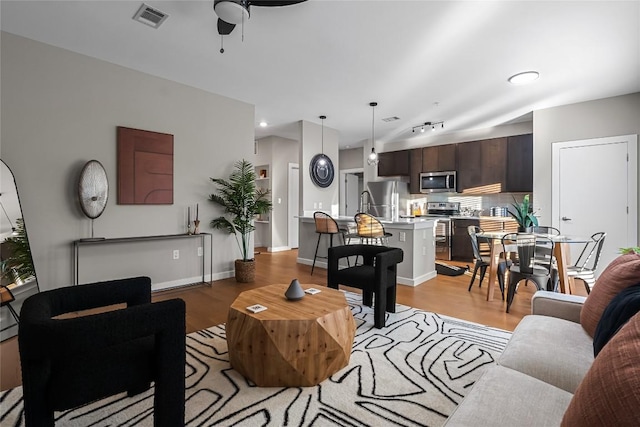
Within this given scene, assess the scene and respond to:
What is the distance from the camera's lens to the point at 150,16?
2.65 m

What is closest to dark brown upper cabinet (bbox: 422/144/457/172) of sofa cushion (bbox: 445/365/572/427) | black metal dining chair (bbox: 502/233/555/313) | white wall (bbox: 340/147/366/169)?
white wall (bbox: 340/147/366/169)

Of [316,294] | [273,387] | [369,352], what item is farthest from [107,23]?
[369,352]

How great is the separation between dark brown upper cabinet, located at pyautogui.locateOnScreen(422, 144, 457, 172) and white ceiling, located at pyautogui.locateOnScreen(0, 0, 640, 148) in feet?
5.85

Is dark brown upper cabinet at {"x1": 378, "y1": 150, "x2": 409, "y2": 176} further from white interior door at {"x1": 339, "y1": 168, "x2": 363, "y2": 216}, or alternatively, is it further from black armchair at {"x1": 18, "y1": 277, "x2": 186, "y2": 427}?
black armchair at {"x1": 18, "y1": 277, "x2": 186, "y2": 427}

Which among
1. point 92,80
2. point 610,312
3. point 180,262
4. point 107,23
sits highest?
point 107,23

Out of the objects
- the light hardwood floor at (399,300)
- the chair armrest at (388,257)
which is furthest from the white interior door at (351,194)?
the chair armrest at (388,257)

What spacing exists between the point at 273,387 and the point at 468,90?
4179 millimetres

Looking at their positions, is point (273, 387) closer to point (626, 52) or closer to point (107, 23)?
point (107, 23)

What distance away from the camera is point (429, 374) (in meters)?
1.99

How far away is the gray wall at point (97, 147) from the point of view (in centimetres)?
304

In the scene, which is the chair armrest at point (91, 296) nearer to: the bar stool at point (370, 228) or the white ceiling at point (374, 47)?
the white ceiling at point (374, 47)

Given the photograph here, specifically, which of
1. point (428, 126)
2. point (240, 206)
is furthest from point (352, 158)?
point (240, 206)

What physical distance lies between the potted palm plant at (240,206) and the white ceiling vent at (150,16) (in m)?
2.03

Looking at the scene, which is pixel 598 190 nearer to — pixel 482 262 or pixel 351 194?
pixel 482 262
